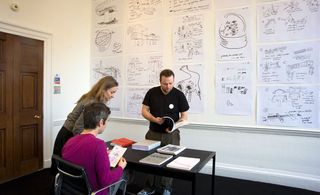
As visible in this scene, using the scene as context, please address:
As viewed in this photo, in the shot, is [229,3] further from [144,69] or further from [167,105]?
[167,105]

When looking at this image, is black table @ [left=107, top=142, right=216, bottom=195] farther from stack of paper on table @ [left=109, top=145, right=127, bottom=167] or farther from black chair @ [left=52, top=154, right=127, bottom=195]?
black chair @ [left=52, top=154, right=127, bottom=195]

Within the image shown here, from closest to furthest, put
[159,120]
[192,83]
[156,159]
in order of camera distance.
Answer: [156,159]
[159,120]
[192,83]

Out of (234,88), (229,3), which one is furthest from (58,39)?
(234,88)

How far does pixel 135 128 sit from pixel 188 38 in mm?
1721

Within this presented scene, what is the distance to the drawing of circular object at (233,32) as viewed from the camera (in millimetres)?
3533

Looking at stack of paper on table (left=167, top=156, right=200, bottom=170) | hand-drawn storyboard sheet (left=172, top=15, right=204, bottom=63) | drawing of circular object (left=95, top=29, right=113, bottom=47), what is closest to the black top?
stack of paper on table (left=167, top=156, right=200, bottom=170)

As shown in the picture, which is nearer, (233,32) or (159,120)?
(159,120)

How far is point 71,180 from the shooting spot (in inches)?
66.6

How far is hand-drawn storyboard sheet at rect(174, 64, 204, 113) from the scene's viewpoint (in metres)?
3.82

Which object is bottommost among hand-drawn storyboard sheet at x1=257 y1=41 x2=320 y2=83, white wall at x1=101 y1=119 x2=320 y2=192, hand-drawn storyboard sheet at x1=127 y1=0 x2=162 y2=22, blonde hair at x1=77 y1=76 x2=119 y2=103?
white wall at x1=101 y1=119 x2=320 y2=192

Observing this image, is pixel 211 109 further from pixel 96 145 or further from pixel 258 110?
pixel 96 145

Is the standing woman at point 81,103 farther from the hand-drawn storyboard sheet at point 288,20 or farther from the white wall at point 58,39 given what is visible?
the hand-drawn storyboard sheet at point 288,20

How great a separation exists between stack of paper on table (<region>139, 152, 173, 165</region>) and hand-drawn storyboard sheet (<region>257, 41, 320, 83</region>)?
198 centimetres

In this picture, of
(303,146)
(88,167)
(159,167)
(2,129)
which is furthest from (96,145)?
(303,146)
